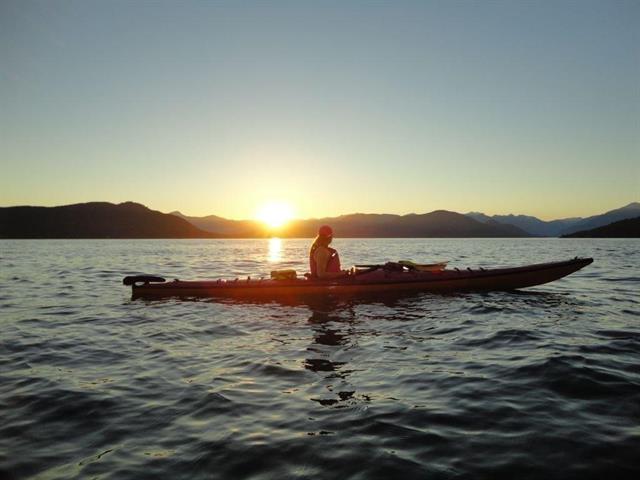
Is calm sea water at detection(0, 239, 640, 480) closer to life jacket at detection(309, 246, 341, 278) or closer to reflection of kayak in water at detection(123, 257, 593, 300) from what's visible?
reflection of kayak in water at detection(123, 257, 593, 300)

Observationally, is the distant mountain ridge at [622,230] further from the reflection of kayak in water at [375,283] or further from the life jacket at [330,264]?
the life jacket at [330,264]

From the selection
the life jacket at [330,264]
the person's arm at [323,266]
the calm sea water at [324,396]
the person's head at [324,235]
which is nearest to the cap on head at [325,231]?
the person's head at [324,235]

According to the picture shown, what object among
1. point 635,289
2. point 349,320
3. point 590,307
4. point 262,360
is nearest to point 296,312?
point 349,320

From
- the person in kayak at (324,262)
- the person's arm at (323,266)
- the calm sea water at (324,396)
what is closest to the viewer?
the calm sea water at (324,396)

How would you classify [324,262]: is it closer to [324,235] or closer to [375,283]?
[324,235]

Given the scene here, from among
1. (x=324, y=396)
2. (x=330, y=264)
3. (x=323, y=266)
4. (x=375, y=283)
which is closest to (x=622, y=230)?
(x=375, y=283)

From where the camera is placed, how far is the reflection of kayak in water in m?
15.5

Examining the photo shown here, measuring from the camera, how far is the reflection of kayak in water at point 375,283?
50.9 feet

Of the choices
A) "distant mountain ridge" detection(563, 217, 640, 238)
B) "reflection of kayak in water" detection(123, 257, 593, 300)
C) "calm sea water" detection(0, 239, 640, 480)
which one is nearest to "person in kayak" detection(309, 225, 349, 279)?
"reflection of kayak in water" detection(123, 257, 593, 300)

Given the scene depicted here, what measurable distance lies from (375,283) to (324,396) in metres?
9.75

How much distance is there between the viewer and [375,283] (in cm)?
1580

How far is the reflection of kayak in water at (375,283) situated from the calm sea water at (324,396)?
3.04m

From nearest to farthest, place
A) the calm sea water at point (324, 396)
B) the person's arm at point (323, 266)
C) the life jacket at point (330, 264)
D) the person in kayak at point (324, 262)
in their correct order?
the calm sea water at point (324, 396)
the person in kayak at point (324, 262)
the person's arm at point (323, 266)
the life jacket at point (330, 264)

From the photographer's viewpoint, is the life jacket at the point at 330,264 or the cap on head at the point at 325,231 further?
the life jacket at the point at 330,264
